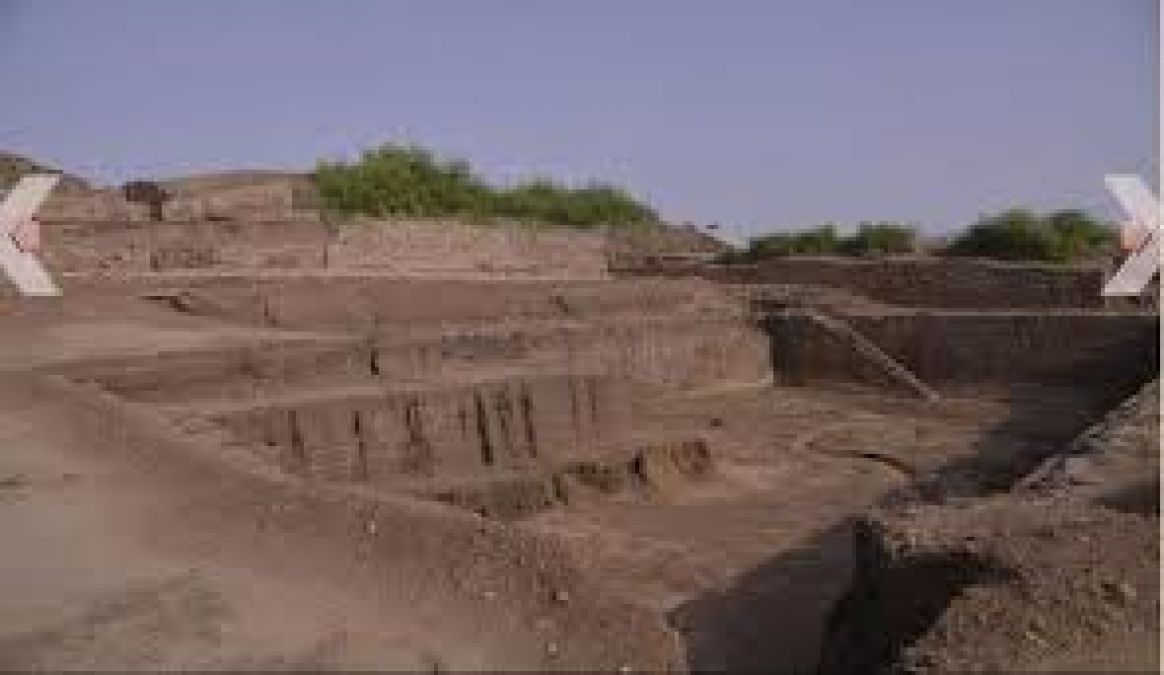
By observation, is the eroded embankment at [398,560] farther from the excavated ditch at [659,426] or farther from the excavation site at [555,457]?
the excavated ditch at [659,426]

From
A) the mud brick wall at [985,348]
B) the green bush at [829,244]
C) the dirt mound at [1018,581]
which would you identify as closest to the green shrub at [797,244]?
the green bush at [829,244]

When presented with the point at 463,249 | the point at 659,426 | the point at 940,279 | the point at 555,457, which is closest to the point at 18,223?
the point at 555,457

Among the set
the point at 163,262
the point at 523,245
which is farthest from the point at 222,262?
the point at 523,245

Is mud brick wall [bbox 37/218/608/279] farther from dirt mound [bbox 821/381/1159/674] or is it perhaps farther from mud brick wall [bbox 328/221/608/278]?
dirt mound [bbox 821/381/1159/674]

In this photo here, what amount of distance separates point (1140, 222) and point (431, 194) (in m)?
26.3

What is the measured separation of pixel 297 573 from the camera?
193 inches

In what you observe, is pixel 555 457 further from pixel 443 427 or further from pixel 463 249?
pixel 463 249

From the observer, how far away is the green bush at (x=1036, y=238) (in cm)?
2536

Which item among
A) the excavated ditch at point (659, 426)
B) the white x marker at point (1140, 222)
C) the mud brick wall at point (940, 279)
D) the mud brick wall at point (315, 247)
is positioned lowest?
the excavated ditch at point (659, 426)

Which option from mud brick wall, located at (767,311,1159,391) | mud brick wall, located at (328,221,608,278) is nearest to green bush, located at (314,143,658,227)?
mud brick wall, located at (328,221,608,278)

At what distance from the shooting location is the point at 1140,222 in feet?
16.6

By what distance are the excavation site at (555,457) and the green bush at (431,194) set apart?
6.56m

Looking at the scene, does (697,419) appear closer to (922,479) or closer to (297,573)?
(922,479)

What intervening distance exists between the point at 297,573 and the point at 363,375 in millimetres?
7450
